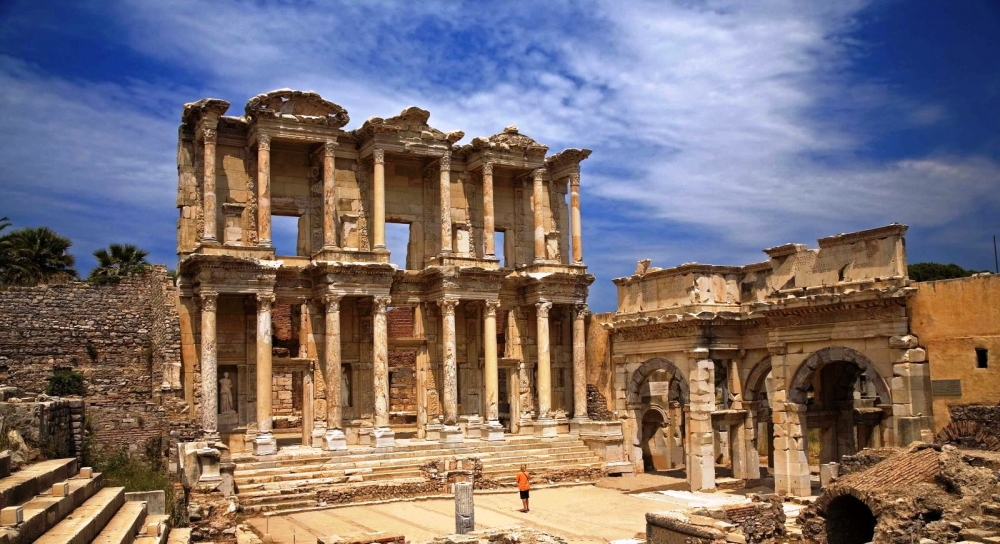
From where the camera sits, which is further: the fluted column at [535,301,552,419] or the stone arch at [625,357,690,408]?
→ the fluted column at [535,301,552,419]

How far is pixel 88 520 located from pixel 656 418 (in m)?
20.9

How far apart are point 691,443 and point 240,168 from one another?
620 inches

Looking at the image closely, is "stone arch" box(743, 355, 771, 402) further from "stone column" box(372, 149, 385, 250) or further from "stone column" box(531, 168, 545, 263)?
"stone column" box(372, 149, 385, 250)

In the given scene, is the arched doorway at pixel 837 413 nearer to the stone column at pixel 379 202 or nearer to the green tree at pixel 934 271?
the stone column at pixel 379 202

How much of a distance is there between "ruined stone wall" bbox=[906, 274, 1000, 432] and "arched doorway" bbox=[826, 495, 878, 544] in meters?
2.90

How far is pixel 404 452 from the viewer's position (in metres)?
27.0

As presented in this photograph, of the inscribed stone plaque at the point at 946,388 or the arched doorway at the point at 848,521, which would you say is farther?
the inscribed stone plaque at the point at 946,388

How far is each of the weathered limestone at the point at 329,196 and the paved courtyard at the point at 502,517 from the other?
27.6ft

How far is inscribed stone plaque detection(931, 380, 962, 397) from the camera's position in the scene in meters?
18.8

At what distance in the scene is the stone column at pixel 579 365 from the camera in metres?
31.2

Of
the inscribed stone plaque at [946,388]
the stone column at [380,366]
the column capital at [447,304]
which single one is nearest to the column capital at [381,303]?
the stone column at [380,366]

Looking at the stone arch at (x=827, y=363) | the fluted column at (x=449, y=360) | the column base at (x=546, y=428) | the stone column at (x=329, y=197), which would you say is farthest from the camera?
the column base at (x=546, y=428)

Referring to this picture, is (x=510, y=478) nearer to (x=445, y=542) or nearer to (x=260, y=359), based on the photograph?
(x=260, y=359)

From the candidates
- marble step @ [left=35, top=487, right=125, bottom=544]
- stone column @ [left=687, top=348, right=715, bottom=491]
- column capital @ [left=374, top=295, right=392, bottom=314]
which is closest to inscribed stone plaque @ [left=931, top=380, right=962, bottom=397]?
stone column @ [left=687, top=348, right=715, bottom=491]
